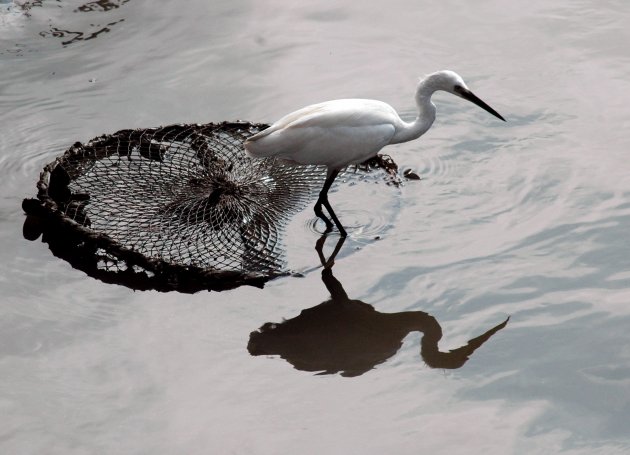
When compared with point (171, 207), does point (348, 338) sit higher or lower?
lower

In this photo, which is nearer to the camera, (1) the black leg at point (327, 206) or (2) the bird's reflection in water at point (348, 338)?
(2) the bird's reflection in water at point (348, 338)

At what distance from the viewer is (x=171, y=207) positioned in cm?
513

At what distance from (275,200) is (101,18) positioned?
3.13 meters

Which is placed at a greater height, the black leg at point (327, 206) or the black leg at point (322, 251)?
the black leg at point (327, 206)

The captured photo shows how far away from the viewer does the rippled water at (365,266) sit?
13.2 feet

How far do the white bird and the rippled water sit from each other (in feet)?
1.50

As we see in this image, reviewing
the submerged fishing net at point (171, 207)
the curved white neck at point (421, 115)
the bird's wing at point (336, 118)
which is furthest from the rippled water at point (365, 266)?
the bird's wing at point (336, 118)

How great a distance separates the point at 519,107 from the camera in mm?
6371

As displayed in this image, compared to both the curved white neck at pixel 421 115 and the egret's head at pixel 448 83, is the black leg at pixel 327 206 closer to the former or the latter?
the curved white neck at pixel 421 115

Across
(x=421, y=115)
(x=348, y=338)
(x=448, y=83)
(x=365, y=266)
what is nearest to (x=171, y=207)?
(x=365, y=266)

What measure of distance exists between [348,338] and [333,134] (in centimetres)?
117

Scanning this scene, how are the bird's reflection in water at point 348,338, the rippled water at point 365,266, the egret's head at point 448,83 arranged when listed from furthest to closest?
the egret's head at point 448,83
the bird's reflection in water at point 348,338
the rippled water at point 365,266

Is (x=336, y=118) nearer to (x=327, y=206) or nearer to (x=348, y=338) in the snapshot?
(x=327, y=206)

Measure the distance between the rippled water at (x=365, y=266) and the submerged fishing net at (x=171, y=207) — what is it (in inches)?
5.3
